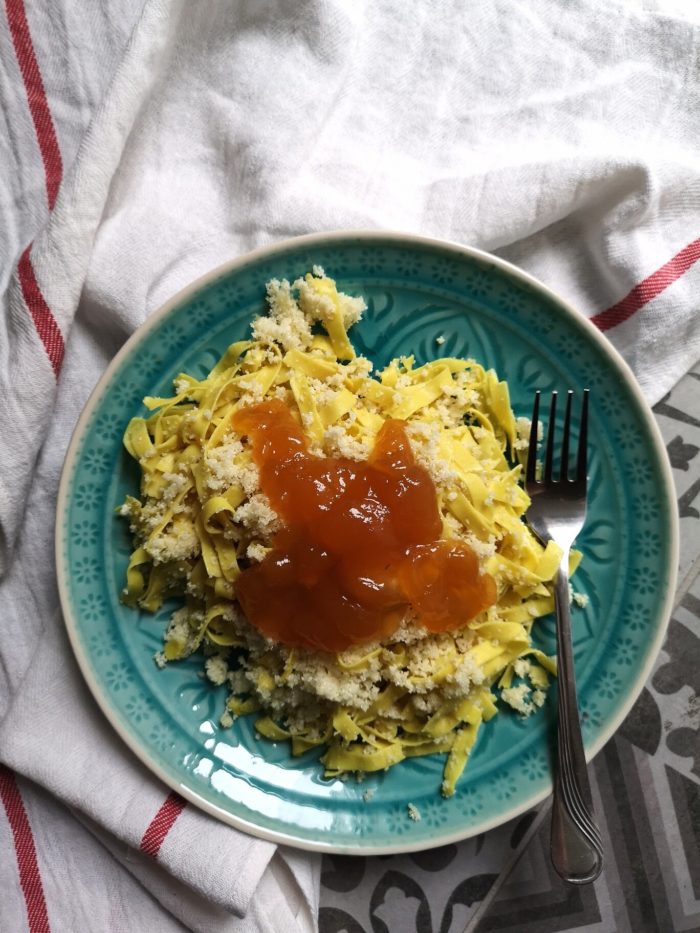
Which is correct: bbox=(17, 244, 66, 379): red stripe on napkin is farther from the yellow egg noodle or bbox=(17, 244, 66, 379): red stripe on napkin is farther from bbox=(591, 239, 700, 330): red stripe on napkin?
bbox=(591, 239, 700, 330): red stripe on napkin

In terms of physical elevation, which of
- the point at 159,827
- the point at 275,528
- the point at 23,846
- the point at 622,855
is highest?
the point at 275,528

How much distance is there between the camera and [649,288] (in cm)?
247

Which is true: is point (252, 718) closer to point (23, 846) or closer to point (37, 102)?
point (23, 846)

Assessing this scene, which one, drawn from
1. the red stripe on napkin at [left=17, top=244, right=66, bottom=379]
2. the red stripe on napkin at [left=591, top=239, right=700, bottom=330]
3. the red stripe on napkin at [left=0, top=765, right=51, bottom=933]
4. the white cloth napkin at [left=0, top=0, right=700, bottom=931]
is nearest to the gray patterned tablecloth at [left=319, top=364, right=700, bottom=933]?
the white cloth napkin at [left=0, top=0, right=700, bottom=931]

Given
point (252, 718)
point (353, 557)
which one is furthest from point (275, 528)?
point (252, 718)

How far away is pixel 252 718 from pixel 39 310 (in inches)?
57.6

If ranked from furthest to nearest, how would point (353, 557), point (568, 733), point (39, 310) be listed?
point (39, 310) → point (568, 733) → point (353, 557)

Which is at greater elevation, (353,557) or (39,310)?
(39,310)

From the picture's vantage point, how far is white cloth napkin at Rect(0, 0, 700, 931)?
2.36m

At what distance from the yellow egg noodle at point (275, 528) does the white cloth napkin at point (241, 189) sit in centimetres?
37

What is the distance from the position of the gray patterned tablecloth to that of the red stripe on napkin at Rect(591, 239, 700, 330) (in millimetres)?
356

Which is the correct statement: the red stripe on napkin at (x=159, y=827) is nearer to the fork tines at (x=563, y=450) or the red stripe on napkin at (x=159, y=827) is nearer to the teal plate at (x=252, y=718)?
the teal plate at (x=252, y=718)

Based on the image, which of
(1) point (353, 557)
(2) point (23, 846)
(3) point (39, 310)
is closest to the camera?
(1) point (353, 557)

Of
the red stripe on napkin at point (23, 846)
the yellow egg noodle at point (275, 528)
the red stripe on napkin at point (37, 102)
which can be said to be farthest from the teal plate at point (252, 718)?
the red stripe on napkin at point (37, 102)
